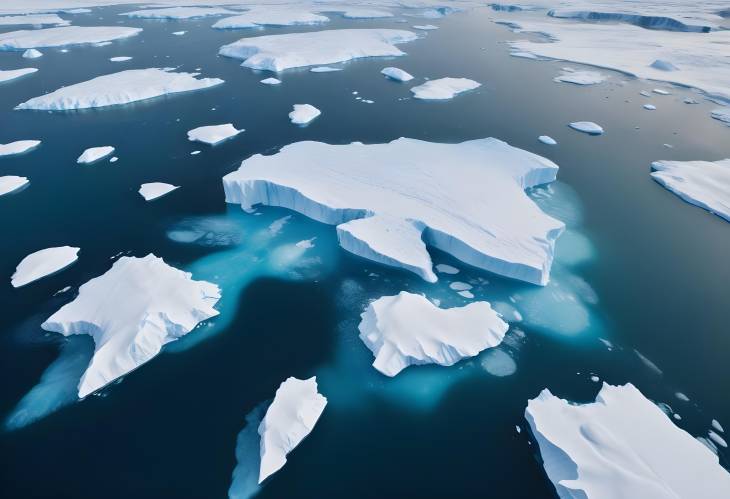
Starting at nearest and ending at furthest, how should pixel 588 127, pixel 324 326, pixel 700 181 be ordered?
pixel 324 326 → pixel 700 181 → pixel 588 127

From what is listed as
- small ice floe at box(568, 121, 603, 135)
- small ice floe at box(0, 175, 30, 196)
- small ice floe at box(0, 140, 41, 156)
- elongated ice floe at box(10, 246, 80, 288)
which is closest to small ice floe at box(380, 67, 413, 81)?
small ice floe at box(568, 121, 603, 135)

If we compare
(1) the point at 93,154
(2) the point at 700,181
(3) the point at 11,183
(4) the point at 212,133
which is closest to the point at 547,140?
(2) the point at 700,181

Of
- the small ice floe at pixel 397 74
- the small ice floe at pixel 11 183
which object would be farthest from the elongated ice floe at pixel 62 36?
the small ice floe at pixel 397 74

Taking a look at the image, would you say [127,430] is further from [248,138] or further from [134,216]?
[248,138]

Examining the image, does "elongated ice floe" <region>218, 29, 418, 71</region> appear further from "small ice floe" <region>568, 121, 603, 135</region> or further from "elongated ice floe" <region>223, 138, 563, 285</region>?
"small ice floe" <region>568, 121, 603, 135</region>

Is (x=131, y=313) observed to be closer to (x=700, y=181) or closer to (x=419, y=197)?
(x=419, y=197)

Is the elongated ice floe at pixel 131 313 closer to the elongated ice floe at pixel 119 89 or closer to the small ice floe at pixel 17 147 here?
Result: the small ice floe at pixel 17 147

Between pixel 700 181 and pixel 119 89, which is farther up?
pixel 700 181

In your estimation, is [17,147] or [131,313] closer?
[131,313]
